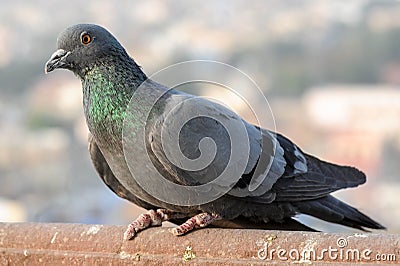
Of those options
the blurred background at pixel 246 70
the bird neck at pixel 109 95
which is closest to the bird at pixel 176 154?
the bird neck at pixel 109 95

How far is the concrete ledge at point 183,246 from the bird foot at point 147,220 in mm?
34

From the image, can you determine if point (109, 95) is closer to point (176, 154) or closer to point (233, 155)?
point (176, 154)

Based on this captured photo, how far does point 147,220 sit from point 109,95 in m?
0.67

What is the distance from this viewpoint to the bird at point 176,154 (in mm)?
3082

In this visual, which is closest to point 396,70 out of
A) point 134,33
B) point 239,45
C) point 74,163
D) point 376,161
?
point 239,45

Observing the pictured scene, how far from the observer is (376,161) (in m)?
24.4

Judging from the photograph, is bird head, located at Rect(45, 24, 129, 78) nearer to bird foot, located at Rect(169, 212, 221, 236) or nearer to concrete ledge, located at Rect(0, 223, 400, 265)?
concrete ledge, located at Rect(0, 223, 400, 265)

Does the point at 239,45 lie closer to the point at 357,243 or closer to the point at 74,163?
the point at 74,163

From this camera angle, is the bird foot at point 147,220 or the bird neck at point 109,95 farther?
the bird neck at point 109,95

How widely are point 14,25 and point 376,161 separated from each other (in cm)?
2159

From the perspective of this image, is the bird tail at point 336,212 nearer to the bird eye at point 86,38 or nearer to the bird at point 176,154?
the bird at point 176,154

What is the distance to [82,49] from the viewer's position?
3264mm

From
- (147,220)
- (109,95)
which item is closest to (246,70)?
(109,95)

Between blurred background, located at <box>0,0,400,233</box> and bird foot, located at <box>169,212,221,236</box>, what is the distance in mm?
18631
